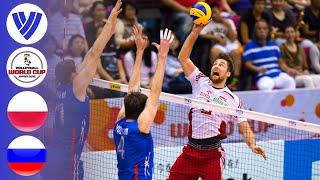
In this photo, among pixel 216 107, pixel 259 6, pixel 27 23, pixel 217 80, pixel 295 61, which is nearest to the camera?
pixel 27 23

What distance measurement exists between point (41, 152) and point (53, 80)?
0.60m

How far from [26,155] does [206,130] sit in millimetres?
3287

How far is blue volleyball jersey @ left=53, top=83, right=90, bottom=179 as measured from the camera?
24.7 ft

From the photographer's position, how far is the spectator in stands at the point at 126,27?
14.1 meters

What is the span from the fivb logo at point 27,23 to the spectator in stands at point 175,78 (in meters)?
7.07

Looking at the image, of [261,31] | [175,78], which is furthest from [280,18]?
[175,78]

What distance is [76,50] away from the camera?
28.1 feet

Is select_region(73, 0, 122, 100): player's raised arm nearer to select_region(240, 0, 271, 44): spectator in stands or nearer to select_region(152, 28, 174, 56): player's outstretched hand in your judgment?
select_region(152, 28, 174, 56): player's outstretched hand

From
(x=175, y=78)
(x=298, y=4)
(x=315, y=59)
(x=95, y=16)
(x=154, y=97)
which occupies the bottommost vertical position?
(x=154, y=97)

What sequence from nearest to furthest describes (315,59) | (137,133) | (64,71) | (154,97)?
(64,71) < (137,133) < (154,97) < (315,59)

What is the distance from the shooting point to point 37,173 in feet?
24.0

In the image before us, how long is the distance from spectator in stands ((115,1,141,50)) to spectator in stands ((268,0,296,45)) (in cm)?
312

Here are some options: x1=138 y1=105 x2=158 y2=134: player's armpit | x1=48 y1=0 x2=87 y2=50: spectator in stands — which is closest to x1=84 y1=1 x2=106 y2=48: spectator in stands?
x1=138 y1=105 x2=158 y2=134: player's armpit

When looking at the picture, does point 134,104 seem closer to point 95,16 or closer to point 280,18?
point 95,16
